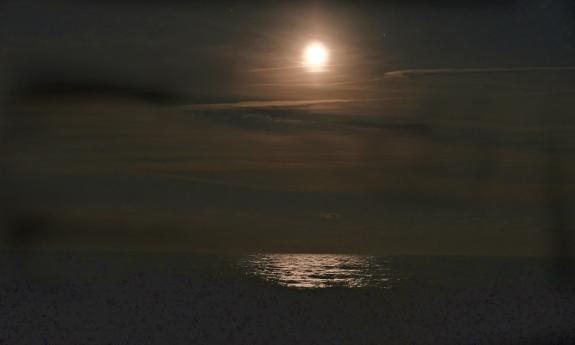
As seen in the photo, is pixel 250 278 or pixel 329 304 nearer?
pixel 329 304

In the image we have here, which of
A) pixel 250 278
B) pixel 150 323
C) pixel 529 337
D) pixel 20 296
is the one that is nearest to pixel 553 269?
pixel 529 337

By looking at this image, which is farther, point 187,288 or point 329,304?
point 187,288

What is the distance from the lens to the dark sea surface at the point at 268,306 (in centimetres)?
1689

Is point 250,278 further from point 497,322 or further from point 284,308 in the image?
point 497,322

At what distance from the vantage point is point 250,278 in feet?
97.7

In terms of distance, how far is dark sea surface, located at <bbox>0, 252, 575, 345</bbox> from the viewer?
16.9 metres

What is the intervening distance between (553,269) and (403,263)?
1956 centimetres

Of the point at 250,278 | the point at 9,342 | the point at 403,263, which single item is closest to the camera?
the point at 9,342

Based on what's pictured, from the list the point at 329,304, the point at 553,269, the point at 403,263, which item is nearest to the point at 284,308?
the point at 329,304

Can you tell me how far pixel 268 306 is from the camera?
71.9ft

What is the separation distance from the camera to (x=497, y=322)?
18.2 m

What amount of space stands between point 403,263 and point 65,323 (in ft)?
96.2

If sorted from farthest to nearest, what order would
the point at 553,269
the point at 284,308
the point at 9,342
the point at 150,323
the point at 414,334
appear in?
the point at 553,269
the point at 284,308
the point at 150,323
the point at 414,334
the point at 9,342

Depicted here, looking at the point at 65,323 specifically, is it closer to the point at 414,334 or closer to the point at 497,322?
the point at 414,334
